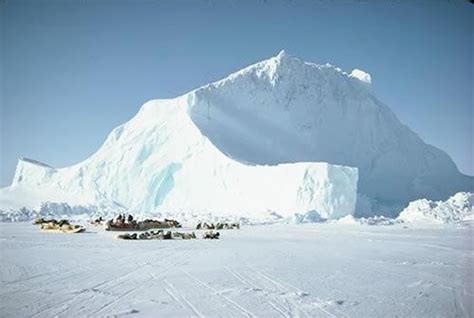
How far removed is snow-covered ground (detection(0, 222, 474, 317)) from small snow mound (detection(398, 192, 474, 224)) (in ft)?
47.2

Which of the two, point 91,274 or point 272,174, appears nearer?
point 91,274

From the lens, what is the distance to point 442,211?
75.4 feet

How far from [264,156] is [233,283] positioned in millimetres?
29873

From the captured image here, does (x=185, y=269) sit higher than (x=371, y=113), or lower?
lower

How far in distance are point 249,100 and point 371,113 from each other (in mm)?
11938

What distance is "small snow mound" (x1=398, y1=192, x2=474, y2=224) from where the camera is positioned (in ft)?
72.8

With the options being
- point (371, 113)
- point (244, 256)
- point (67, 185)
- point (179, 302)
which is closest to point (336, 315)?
point (179, 302)

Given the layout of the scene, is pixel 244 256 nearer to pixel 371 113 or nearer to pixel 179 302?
pixel 179 302

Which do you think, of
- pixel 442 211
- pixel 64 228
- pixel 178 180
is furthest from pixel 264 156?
pixel 64 228

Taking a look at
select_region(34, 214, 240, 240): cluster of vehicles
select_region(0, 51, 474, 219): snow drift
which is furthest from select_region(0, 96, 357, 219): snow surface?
select_region(34, 214, 240, 240): cluster of vehicles

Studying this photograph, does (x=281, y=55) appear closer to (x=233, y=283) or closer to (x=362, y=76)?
(x=362, y=76)

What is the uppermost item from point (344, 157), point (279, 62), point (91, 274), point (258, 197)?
point (279, 62)

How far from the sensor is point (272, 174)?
26125mm

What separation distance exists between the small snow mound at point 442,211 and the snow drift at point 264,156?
3.37 metres
